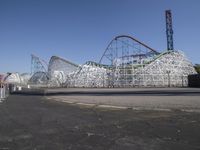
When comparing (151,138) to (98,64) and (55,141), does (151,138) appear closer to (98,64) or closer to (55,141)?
(55,141)

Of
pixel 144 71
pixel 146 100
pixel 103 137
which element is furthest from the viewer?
pixel 144 71

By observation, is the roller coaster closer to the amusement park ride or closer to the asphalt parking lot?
the amusement park ride

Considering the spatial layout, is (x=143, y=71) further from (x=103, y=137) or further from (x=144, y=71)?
(x=103, y=137)

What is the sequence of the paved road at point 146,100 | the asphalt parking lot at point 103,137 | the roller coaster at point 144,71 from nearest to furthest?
the asphalt parking lot at point 103,137
the paved road at point 146,100
the roller coaster at point 144,71

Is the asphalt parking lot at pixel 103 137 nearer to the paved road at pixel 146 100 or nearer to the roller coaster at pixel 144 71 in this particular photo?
the paved road at pixel 146 100

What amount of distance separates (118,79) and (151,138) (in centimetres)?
7418

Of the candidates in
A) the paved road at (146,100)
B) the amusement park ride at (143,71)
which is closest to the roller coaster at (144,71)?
the amusement park ride at (143,71)

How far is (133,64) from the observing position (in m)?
80.8

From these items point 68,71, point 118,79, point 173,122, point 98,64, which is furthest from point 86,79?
point 173,122

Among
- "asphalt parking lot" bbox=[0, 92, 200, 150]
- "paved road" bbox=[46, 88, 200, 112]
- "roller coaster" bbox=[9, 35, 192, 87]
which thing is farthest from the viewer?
"roller coaster" bbox=[9, 35, 192, 87]

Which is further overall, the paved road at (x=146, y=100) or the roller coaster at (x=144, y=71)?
the roller coaster at (x=144, y=71)

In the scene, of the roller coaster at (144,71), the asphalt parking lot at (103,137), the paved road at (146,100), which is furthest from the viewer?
the roller coaster at (144,71)

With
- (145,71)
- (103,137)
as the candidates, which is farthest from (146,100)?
(145,71)

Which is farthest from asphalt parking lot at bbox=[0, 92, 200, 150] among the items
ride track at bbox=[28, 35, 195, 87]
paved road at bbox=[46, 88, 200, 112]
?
ride track at bbox=[28, 35, 195, 87]
